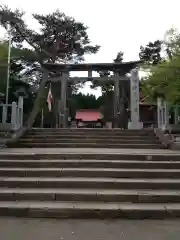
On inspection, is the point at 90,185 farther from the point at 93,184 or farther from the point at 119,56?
the point at 119,56

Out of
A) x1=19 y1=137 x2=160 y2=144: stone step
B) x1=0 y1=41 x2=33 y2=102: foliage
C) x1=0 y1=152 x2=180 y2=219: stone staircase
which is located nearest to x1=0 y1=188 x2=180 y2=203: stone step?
x1=0 y1=152 x2=180 y2=219: stone staircase

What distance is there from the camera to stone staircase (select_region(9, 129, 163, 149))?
11156mm

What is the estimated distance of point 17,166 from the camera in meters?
7.12

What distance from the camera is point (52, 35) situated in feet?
95.9

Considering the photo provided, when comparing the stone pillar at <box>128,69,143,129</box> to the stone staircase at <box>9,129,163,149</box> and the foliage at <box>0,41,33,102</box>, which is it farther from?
the foliage at <box>0,41,33,102</box>

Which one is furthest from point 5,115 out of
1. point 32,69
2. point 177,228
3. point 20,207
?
point 32,69

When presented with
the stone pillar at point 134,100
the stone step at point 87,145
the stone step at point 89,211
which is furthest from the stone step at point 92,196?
the stone pillar at point 134,100

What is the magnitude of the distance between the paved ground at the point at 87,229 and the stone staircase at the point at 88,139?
6480 millimetres

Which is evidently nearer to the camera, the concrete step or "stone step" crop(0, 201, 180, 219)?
"stone step" crop(0, 201, 180, 219)

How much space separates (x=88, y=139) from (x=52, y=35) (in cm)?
1996

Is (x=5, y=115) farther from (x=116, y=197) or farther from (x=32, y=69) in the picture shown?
(x=32, y=69)

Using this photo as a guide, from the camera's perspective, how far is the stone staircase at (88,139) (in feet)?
36.6

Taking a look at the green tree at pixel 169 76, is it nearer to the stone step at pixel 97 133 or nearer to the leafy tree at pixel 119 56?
the stone step at pixel 97 133

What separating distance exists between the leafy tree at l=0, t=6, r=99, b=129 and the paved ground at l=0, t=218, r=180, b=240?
82.1 ft
